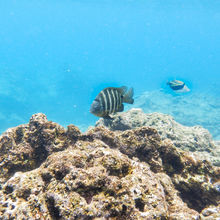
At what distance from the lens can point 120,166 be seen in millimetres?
2039

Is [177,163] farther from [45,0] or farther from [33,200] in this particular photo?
[45,0]

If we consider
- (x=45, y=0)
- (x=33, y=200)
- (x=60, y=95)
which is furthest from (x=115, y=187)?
(x=45, y=0)

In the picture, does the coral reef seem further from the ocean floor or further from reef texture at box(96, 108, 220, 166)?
reef texture at box(96, 108, 220, 166)

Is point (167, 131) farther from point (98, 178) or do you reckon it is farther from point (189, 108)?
point (189, 108)

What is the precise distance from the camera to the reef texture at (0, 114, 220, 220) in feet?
5.19

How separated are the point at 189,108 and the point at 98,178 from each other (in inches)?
817

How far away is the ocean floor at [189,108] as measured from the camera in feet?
53.4

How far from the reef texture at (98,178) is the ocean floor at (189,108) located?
1209cm

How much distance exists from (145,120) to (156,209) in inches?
178

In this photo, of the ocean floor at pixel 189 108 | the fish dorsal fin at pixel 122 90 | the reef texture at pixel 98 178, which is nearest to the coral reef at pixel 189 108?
the ocean floor at pixel 189 108

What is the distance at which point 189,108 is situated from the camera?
20375 mm

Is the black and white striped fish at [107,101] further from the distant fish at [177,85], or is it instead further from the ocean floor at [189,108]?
the ocean floor at [189,108]

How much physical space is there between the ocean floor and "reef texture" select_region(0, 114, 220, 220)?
12.1m

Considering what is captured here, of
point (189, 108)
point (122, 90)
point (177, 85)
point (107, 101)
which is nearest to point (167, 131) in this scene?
point (177, 85)
